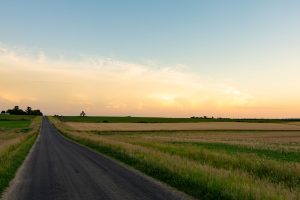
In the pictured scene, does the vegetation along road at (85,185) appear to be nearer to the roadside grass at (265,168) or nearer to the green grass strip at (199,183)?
the green grass strip at (199,183)

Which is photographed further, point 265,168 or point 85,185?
point 265,168

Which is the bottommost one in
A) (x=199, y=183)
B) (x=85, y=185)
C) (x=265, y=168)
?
(x=85, y=185)

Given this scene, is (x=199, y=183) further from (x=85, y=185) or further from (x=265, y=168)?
(x=265, y=168)

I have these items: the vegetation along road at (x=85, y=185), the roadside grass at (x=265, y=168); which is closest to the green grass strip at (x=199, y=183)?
the vegetation along road at (x=85, y=185)

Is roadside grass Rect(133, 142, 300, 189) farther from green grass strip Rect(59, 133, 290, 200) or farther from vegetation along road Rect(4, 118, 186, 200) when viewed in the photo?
vegetation along road Rect(4, 118, 186, 200)

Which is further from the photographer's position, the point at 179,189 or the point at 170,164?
the point at 170,164

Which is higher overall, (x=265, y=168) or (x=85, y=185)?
(x=265, y=168)

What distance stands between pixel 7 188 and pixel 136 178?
542 centimetres

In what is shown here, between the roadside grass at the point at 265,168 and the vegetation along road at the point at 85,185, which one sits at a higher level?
the roadside grass at the point at 265,168

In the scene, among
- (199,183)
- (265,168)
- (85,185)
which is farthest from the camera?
(265,168)

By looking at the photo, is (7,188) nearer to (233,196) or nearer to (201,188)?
(201,188)

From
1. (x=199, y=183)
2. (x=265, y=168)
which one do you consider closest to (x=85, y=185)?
(x=199, y=183)

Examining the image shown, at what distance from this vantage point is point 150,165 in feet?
71.5

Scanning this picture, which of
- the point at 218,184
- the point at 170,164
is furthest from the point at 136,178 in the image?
the point at 218,184
